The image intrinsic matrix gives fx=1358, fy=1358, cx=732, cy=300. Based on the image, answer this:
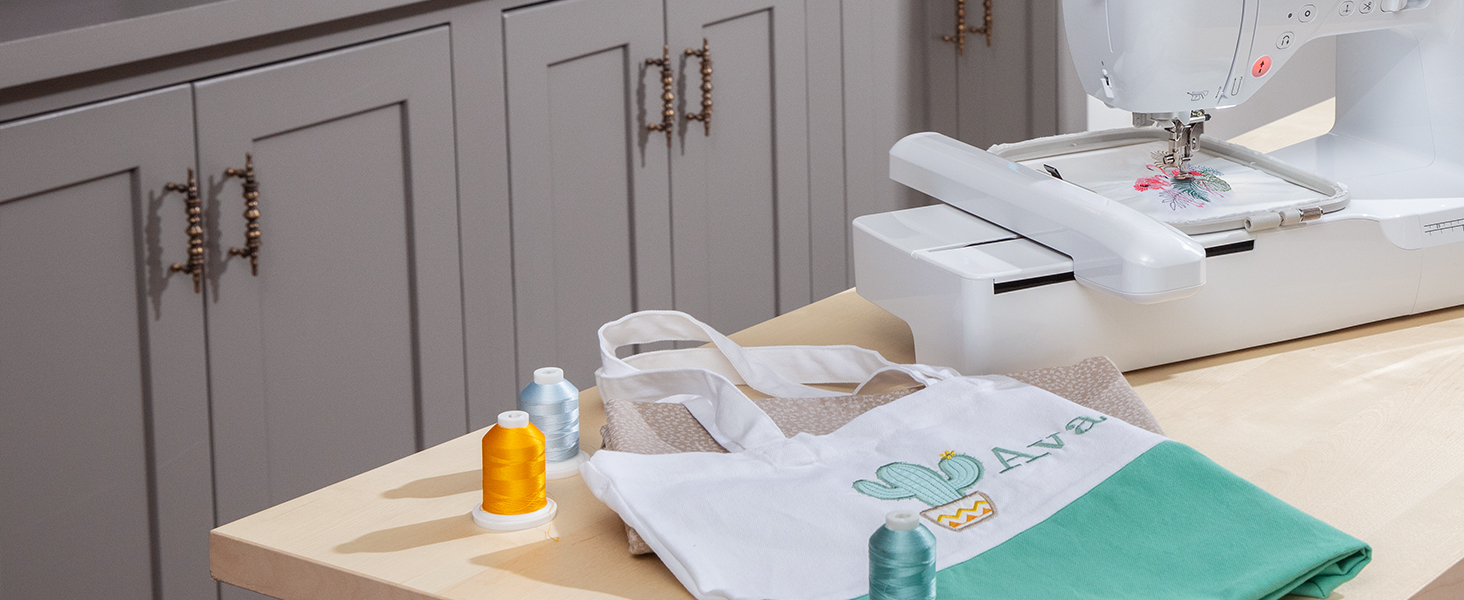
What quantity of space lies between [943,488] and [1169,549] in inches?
5.5

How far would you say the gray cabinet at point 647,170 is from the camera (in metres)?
2.08

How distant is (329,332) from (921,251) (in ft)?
3.28

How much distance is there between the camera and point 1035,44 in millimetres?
2855

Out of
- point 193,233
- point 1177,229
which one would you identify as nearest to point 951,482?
point 1177,229

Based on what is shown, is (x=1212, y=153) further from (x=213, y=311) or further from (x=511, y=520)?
(x=213, y=311)

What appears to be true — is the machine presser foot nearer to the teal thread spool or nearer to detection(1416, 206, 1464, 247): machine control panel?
detection(1416, 206, 1464, 247): machine control panel

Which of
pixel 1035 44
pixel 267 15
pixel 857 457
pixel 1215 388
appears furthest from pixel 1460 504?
pixel 1035 44

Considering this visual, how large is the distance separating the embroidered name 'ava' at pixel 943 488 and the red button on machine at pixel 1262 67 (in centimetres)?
54

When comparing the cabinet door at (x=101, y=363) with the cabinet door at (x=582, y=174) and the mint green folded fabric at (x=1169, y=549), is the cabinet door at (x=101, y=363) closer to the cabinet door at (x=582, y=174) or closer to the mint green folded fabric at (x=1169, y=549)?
the cabinet door at (x=582, y=174)

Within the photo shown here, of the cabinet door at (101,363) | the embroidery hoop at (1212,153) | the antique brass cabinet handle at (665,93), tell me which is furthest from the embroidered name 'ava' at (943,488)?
the antique brass cabinet handle at (665,93)

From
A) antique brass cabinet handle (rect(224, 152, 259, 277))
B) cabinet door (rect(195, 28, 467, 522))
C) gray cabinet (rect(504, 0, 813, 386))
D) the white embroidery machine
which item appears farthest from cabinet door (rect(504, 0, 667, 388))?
the white embroidery machine

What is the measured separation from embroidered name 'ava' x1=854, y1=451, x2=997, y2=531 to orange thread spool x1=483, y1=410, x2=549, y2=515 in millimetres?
202

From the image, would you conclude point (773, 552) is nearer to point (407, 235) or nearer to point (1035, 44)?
point (407, 235)

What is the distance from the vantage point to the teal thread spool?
673mm
